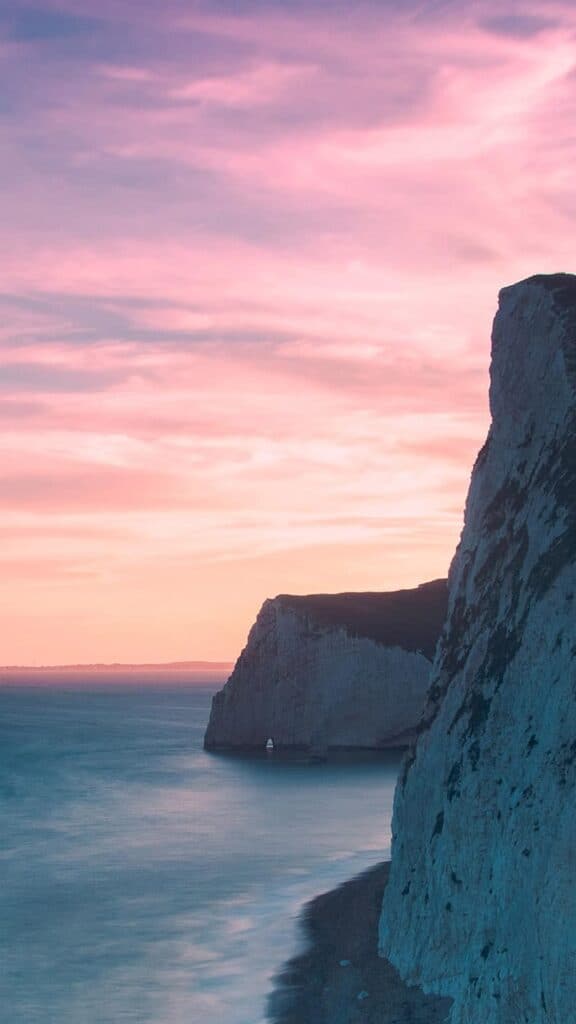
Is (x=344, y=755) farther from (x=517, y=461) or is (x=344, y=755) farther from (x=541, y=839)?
(x=541, y=839)

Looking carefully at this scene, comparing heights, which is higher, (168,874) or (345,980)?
(345,980)

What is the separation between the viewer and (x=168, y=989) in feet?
109

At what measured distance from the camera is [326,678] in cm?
10731

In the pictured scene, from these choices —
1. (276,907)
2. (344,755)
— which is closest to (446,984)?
(276,907)

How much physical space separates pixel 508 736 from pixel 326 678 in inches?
3182

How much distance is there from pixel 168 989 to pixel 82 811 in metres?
41.1

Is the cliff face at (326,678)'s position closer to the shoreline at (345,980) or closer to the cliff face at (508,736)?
the shoreline at (345,980)

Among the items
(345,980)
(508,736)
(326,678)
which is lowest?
(345,980)

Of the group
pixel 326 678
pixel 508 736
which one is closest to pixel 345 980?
pixel 508 736

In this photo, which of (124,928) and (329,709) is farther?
(329,709)

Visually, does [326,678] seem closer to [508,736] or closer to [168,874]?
[168,874]

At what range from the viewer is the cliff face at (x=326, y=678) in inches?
4181

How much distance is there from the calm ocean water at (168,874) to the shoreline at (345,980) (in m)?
0.77

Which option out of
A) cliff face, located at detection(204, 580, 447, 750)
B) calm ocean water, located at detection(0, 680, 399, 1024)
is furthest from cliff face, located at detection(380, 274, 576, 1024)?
cliff face, located at detection(204, 580, 447, 750)
